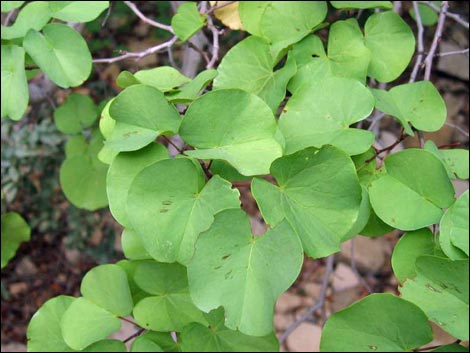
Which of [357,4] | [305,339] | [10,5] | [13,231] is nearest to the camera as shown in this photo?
[357,4]

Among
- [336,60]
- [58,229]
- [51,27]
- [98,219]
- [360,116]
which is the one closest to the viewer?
[360,116]

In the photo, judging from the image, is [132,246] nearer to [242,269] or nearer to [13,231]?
[242,269]

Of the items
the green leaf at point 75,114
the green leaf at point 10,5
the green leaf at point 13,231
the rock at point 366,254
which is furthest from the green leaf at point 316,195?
the rock at point 366,254

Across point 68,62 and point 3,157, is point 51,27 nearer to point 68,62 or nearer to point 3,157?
point 68,62

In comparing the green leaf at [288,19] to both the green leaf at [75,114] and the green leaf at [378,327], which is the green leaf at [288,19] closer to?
the green leaf at [378,327]

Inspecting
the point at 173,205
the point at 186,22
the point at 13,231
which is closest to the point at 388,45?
the point at 186,22

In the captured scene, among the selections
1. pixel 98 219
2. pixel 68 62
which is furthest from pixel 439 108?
pixel 98 219

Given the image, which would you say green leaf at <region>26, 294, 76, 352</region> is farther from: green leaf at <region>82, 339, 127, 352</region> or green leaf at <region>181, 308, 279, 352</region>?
green leaf at <region>181, 308, 279, 352</region>
